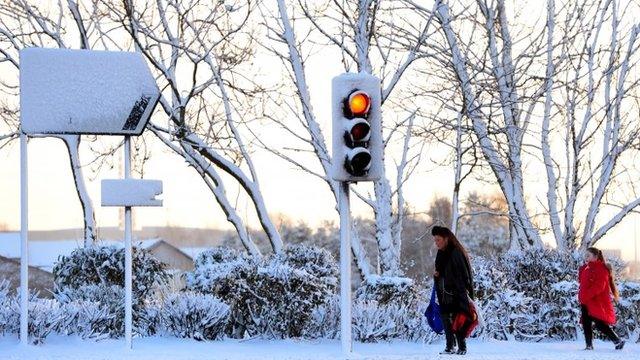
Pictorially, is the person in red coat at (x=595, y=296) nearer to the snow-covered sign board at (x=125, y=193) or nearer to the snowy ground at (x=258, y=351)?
the snowy ground at (x=258, y=351)

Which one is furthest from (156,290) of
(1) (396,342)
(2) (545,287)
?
(2) (545,287)

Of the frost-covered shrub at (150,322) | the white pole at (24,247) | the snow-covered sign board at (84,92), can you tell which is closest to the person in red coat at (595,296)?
the frost-covered shrub at (150,322)

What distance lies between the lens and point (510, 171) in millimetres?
21656

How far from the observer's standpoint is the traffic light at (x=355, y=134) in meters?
12.5

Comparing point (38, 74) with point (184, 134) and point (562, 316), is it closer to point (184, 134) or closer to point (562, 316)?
point (184, 134)

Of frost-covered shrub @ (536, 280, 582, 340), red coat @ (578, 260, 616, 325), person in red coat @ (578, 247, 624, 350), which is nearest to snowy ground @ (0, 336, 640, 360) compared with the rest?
person in red coat @ (578, 247, 624, 350)

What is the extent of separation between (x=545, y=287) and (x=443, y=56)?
17.0ft

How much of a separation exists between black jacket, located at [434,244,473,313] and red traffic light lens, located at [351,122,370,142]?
232cm

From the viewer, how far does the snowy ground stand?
13391mm

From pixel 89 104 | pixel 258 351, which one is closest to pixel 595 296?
pixel 258 351

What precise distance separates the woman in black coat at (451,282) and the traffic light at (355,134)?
181 cm

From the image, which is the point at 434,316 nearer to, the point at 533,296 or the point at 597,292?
the point at 597,292

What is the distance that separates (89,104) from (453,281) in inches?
201

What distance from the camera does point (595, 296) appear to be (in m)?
16.4
